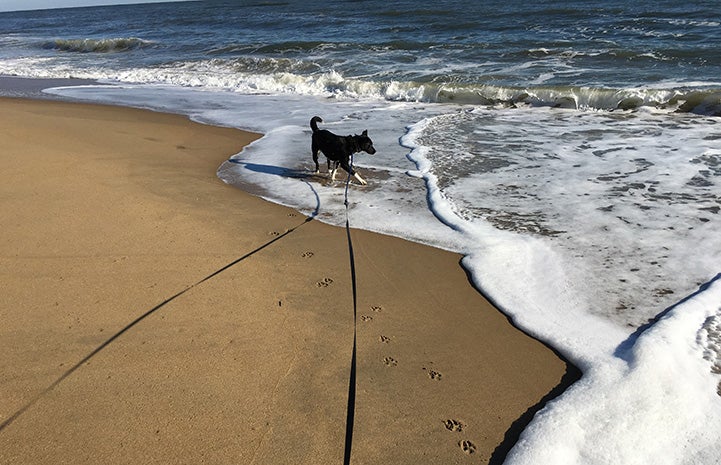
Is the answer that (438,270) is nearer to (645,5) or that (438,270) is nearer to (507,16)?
(507,16)

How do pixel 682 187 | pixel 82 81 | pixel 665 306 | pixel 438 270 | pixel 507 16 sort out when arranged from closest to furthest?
pixel 665 306, pixel 438 270, pixel 682 187, pixel 82 81, pixel 507 16

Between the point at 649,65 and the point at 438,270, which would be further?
the point at 649,65

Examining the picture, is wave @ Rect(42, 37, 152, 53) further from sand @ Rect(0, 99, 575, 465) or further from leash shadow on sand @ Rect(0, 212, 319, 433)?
leash shadow on sand @ Rect(0, 212, 319, 433)

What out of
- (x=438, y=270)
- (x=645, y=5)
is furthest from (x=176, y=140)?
(x=645, y=5)

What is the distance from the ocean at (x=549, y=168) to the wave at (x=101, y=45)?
4.95 meters

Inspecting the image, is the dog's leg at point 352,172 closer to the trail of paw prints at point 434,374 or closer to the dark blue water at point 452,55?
the trail of paw prints at point 434,374

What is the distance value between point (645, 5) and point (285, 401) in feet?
91.5

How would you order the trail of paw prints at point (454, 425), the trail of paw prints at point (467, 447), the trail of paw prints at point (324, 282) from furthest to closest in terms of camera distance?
the trail of paw prints at point (324, 282), the trail of paw prints at point (454, 425), the trail of paw prints at point (467, 447)

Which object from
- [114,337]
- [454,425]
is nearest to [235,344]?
[114,337]

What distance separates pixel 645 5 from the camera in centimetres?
2447

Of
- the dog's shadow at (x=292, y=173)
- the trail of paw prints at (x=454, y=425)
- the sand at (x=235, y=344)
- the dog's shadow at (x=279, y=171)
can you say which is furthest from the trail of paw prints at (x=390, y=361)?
the dog's shadow at (x=279, y=171)

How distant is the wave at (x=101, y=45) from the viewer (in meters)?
24.6

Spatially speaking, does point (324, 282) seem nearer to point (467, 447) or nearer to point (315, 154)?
point (467, 447)

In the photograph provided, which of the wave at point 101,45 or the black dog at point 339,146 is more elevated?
the wave at point 101,45
